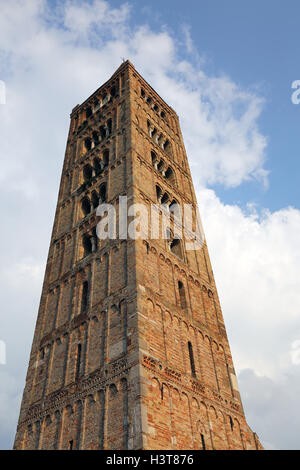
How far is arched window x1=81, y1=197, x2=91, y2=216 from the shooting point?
78.9 ft

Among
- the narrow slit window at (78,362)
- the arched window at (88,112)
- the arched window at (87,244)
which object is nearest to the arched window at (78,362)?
the narrow slit window at (78,362)

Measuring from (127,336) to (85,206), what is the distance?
11267mm

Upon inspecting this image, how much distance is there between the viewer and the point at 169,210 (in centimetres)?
2394

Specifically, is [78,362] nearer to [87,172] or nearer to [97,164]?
[97,164]

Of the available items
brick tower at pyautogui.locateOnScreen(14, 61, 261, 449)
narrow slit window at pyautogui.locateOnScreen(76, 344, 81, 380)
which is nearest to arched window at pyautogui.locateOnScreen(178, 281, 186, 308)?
brick tower at pyautogui.locateOnScreen(14, 61, 261, 449)

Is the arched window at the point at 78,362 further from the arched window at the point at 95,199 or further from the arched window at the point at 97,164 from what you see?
the arched window at the point at 97,164

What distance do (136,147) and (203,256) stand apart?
23.2ft

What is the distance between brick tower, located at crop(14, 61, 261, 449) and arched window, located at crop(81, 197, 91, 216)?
0.19ft

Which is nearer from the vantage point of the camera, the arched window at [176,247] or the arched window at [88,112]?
the arched window at [176,247]

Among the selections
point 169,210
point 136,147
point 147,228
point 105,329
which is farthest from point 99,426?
point 136,147

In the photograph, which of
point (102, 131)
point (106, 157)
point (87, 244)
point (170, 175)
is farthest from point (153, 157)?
point (87, 244)

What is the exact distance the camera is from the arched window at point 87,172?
2681cm

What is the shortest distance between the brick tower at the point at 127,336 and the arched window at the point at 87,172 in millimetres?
498
